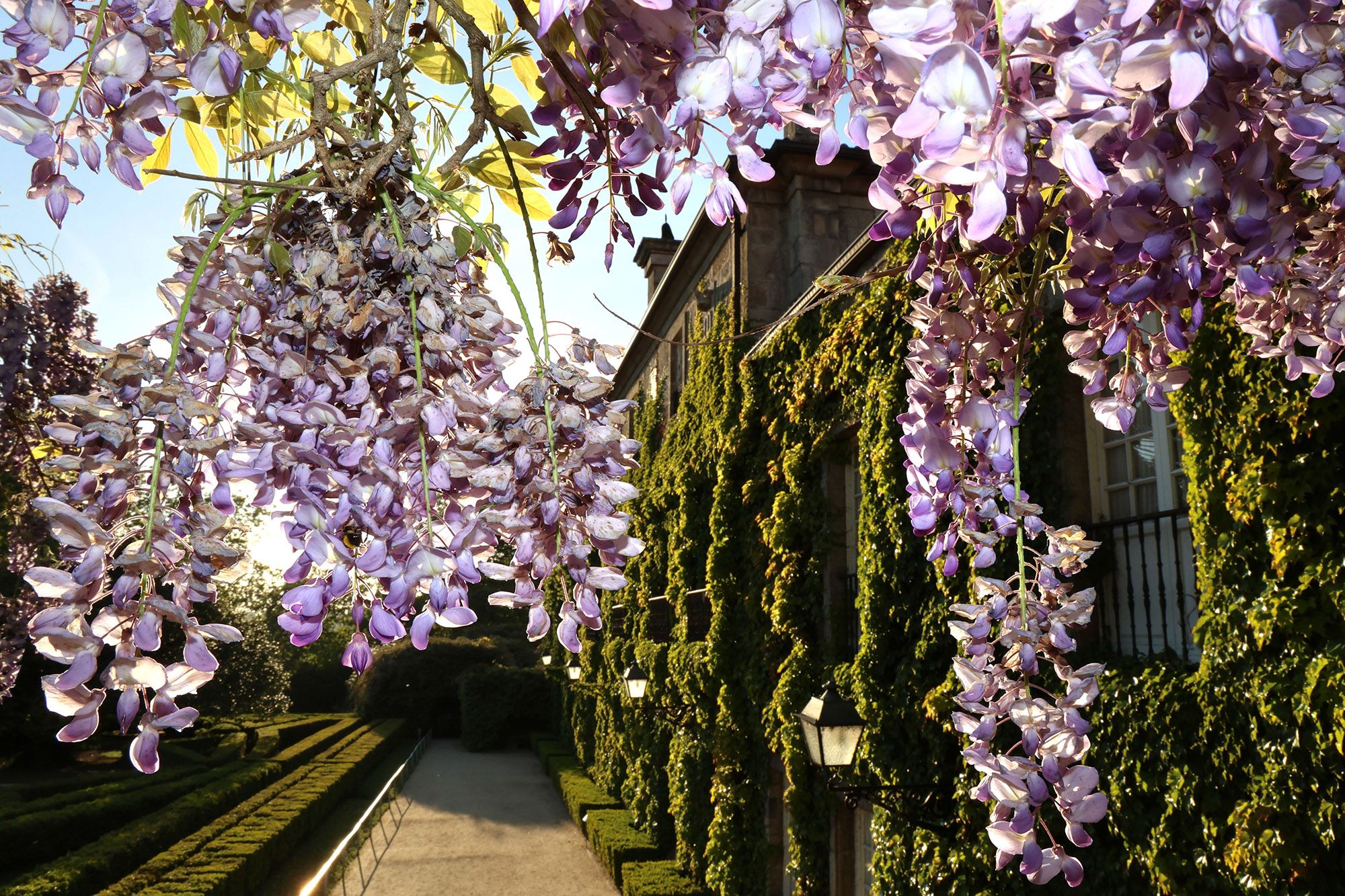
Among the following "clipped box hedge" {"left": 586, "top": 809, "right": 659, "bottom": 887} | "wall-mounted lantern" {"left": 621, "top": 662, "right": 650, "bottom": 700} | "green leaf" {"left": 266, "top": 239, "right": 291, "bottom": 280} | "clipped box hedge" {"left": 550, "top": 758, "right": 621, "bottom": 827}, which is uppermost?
"green leaf" {"left": 266, "top": 239, "right": 291, "bottom": 280}

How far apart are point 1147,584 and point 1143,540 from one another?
248 millimetres

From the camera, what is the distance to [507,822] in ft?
59.4

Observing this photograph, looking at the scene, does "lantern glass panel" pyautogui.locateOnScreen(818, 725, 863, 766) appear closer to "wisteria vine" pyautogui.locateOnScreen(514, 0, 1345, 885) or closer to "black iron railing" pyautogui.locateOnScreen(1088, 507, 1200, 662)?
"black iron railing" pyautogui.locateOnScreen(1088, 507, 1200, 662)

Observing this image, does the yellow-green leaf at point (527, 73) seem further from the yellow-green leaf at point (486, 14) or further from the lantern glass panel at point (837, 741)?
the lantern glass panel at point (837, 741)

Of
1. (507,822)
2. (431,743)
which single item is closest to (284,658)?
(431,743)

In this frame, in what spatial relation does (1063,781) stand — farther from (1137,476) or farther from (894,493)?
(894,493)

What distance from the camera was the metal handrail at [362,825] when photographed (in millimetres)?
10109

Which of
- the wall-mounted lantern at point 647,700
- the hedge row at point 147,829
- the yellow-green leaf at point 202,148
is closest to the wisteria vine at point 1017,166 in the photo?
the yellow-green leaf at point 202,148

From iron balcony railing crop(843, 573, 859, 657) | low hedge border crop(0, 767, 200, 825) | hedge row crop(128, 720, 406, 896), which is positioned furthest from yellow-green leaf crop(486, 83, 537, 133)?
low hedge border crop(0, 767, 200, 825)

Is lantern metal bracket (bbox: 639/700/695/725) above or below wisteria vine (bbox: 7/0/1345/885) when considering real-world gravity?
below

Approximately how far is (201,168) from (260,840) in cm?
1401

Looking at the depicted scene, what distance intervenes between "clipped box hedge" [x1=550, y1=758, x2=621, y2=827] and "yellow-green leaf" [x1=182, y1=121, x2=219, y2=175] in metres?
15.5

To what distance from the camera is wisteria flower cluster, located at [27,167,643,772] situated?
3.13 feet

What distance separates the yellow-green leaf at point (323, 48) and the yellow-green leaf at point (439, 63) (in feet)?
0.51
